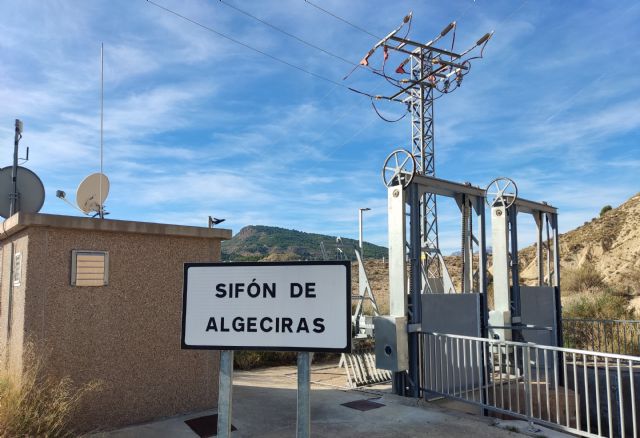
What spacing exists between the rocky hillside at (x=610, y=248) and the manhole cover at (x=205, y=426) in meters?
20.7

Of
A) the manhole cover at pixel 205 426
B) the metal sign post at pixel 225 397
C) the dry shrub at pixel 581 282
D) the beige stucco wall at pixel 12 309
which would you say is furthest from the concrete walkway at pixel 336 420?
the dry shrub at pixel 581 282

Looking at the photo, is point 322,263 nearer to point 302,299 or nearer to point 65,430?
point 302,299

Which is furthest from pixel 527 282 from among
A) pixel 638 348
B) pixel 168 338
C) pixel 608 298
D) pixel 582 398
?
pixel 168 338

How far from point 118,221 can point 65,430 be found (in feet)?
6.96

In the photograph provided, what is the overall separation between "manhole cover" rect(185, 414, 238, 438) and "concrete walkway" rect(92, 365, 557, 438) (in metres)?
0.07

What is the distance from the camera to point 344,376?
388 inches

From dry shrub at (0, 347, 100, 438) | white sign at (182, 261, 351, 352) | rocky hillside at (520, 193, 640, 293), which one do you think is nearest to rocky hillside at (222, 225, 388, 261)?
rocky hillside at (520, 193, 640, 293)

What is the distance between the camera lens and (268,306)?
2.76 meters

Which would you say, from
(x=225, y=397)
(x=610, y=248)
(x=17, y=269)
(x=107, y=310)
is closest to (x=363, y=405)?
(x=107, y=310)

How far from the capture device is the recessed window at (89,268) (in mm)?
5211

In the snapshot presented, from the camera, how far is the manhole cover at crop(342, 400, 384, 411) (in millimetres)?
6272

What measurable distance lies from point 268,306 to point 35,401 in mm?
2972

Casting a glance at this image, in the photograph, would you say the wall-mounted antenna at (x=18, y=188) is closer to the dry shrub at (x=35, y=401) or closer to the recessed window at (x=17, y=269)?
the recessed window at (x=17, y=269)

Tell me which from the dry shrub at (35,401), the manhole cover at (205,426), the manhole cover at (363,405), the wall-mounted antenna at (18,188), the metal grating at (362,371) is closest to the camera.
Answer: the dry shrub at (35,401)
